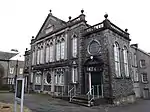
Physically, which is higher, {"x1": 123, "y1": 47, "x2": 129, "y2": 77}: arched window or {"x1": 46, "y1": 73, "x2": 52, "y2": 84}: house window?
{"x1": 123, "y1": 47, "x2": 129, "y2": 77}: arched window

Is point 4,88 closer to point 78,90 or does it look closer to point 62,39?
point 62,39

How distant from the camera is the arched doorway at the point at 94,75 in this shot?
48.4 ft

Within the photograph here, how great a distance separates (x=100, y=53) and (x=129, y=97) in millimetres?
6553

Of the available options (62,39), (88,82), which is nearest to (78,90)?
(88,82)

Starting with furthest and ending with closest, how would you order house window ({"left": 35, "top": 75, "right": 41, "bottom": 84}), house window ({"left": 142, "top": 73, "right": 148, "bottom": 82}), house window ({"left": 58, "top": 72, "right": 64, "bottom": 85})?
house window ({"left": 142, "top": 73, "right": 148, "bottom": 82}) < house window ({"left": 35, "top": 75, "right": 41, "bottom": 84}) < house window ({"left": 58, "top": 72, "right": 64, "bottom": 85})

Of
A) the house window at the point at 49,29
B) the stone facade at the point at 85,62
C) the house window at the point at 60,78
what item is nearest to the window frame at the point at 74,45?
the stone facade at the point at 85,62

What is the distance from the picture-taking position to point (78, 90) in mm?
16109

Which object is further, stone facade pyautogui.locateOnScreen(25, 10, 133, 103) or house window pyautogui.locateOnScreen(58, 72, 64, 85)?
house window pyautogui.locateOnScreen(58, 72, 64, 85)

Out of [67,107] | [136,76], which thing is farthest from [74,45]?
[136,76]

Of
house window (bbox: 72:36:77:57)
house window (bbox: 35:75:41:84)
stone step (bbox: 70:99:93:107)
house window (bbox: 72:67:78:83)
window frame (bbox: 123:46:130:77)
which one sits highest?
house window (bbox: 72:36:77:57)

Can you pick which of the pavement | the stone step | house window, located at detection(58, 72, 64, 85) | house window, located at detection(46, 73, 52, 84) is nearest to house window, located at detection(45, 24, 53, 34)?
house window, located at detection(46, 73, 52, 84)

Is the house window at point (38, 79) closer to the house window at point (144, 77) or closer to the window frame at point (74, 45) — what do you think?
the window frame at point (74, 45)

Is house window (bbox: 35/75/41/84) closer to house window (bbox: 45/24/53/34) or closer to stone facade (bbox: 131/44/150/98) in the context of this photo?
house window (bbox: 45/24/53/34)

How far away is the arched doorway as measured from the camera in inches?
581
